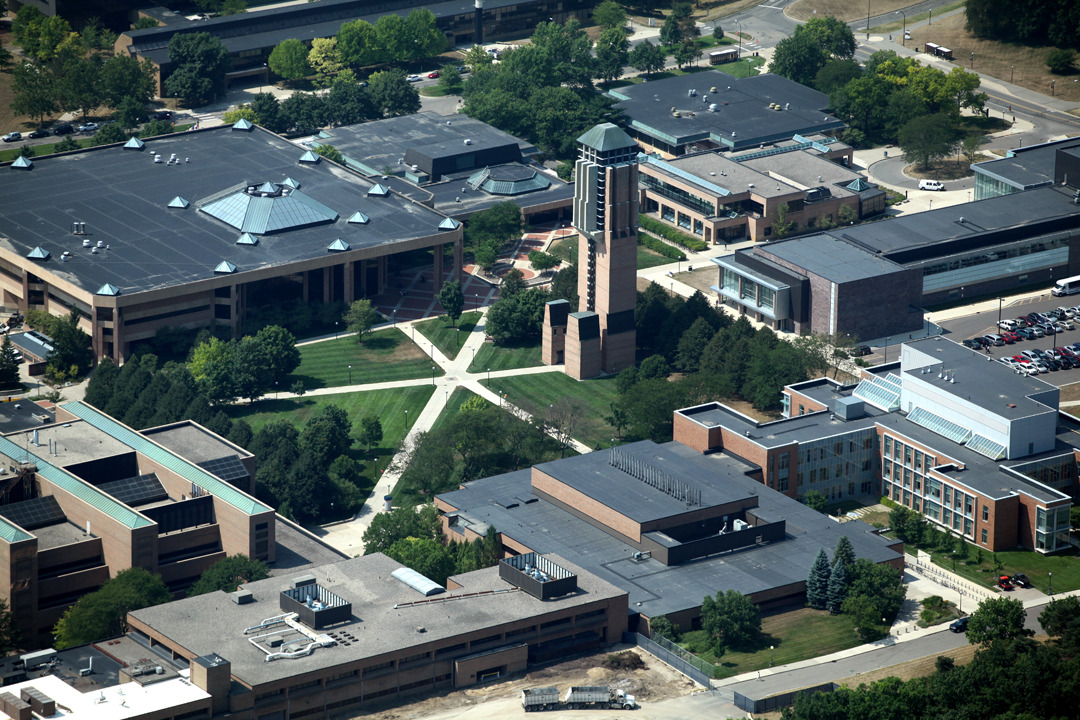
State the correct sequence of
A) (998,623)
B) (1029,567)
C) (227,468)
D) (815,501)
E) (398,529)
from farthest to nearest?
(815,501)
(227,468)
(398,529)
(1029,567)
(998,623)

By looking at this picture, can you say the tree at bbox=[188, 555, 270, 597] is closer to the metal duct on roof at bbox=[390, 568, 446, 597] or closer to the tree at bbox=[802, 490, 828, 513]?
the metal duct on roof at bbox=[390, 568, 446, 597]

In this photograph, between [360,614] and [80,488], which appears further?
[80,488]

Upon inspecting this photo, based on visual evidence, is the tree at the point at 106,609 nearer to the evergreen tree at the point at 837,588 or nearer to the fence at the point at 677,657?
the fence at the point at 677,657

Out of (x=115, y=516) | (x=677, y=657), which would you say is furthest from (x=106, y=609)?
(x=677, y=657)

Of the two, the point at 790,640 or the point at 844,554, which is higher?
the point at 844,554

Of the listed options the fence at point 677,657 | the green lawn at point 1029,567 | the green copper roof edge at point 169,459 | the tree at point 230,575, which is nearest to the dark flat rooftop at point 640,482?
the fence at point 677,657

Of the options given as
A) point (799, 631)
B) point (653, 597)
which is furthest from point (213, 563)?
point (799, 631)

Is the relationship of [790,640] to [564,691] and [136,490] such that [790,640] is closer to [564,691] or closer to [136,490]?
[564,691]
